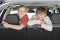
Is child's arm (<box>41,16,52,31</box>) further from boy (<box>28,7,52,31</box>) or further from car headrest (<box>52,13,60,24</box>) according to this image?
car headrest (<box>52,13,60,24</box>)

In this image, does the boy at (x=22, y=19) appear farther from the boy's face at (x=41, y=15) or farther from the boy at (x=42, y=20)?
the boy's face at (x=41, y=15)

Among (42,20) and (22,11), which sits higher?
(22,11)

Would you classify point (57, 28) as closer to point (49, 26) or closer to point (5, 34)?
point (49, 26)

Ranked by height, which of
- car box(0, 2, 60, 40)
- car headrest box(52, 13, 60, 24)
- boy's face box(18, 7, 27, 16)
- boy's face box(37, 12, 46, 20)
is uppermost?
boy's face box(18, 7, 27, 16)

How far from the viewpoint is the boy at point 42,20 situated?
526 centimetres

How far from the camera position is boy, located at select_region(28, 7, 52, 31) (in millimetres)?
5258

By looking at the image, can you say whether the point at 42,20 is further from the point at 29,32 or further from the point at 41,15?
the point at 29,32

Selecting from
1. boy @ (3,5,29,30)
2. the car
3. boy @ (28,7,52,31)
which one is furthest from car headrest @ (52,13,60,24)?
boy @ (3,5,29,30)

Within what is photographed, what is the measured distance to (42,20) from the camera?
210 inches

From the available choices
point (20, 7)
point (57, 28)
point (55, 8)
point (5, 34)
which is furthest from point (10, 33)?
point (55, 8)

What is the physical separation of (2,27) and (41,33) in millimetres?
700

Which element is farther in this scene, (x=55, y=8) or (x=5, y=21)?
(x=55, y=8)

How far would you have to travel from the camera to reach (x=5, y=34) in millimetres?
5234

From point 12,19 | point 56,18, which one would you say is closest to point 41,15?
point 56,18
